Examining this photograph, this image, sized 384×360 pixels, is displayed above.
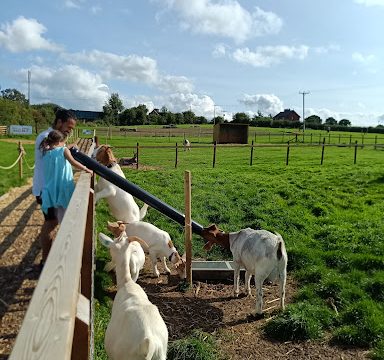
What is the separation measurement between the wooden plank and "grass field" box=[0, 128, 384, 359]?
3113 mm

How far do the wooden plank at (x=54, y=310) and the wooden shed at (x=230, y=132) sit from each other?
41.0m

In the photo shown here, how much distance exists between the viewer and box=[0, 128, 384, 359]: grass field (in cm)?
598

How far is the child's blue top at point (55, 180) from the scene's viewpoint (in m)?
5.20

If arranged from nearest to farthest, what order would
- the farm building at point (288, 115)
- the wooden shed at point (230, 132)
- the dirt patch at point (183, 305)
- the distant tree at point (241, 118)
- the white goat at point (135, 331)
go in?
the white goat at point (135, 331), the dirt patch at point (183, 305), the wooden shed at point (230, 132), the distant tree at point (241, 118), the farm building at point (288, 115)

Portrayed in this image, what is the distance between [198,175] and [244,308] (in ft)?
29.6

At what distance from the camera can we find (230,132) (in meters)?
43.4

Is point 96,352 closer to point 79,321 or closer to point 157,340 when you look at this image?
point 157,340

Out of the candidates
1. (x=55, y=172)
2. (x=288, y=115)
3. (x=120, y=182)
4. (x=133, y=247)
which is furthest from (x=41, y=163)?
(x=288, y=115)

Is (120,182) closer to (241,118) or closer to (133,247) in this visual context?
(133,247)

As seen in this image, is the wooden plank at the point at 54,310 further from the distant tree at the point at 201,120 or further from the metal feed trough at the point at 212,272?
the distant tree at the point at 201,120

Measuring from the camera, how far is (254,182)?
1450 centimetres

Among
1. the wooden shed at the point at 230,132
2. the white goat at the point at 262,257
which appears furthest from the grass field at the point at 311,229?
the wooden shed at the point at 230,132

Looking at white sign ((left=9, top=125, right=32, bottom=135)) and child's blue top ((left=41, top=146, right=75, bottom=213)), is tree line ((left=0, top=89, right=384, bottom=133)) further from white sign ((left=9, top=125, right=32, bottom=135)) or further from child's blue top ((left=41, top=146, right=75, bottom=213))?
child's blue top ((left=41, top=146, right=75, bottom=213))

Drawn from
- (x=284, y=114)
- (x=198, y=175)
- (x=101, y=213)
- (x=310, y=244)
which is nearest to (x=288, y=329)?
(x=310, y=244)
